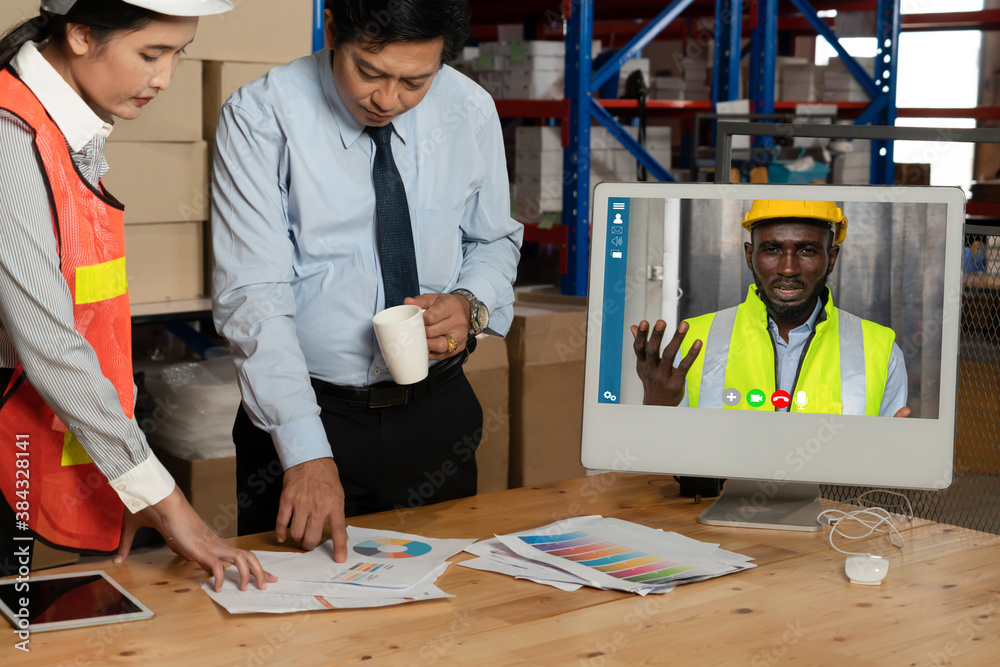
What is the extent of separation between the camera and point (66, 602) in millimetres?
1104

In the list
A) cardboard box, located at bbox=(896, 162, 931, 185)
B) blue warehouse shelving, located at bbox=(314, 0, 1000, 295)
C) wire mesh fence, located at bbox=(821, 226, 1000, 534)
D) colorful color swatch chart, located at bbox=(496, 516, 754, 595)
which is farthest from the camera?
cardboard box, located at bbox=(896, 162, 931, 185)

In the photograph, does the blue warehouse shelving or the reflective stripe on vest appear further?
the blue warehouse shelving

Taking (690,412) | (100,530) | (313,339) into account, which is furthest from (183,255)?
(690,412)

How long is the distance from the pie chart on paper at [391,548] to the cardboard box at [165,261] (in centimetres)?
144

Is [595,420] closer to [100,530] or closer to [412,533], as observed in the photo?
[412,533]

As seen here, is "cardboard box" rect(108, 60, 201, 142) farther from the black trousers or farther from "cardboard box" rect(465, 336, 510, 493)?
the black trousers

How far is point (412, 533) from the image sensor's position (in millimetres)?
1382

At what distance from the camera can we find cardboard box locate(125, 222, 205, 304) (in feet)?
8.30

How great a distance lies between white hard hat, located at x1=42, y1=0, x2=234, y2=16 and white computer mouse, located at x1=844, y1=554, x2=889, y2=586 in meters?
1.00

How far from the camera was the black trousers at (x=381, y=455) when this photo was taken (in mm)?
1593

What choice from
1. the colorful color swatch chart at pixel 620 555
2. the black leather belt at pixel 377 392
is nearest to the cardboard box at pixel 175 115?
the black leather belt at pixel 377 392

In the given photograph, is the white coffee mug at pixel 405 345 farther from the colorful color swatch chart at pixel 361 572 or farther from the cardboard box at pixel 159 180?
the cardboard box at pixel 159 180

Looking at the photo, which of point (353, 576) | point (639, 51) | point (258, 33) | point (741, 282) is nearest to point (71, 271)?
point (353, 576)

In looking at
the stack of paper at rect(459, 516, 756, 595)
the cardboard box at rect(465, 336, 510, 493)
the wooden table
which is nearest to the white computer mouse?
the wooden table
